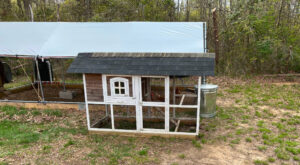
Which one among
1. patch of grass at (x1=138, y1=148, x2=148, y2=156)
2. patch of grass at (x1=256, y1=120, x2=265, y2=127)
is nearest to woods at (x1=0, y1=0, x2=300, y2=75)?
patch of grass at (x1=256, y1=120, x2=265, y2=127)

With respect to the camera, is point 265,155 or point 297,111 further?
point 297,111

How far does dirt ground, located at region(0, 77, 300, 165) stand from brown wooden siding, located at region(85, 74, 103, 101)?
1.04 meters

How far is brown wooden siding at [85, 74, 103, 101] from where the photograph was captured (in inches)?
219

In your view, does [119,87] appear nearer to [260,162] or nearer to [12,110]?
[260,162]

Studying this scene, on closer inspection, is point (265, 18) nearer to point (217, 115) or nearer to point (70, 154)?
point (217, 115)

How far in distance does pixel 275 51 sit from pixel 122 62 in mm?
9938

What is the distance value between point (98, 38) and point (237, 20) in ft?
27.0

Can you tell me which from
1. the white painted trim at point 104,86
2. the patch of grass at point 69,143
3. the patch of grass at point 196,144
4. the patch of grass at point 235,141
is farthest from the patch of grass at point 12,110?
the patch of grass at point 235,141

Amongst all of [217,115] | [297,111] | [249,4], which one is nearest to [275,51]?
[249,4]

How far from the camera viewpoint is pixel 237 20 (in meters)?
12.4

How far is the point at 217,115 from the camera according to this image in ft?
23.0

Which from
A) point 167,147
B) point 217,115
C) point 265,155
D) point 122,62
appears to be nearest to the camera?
point 265,155

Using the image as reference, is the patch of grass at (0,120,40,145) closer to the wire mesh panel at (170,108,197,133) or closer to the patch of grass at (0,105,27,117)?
the patch of grass at (0,105,27,117)

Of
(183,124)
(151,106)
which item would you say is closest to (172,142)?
(151,106)
